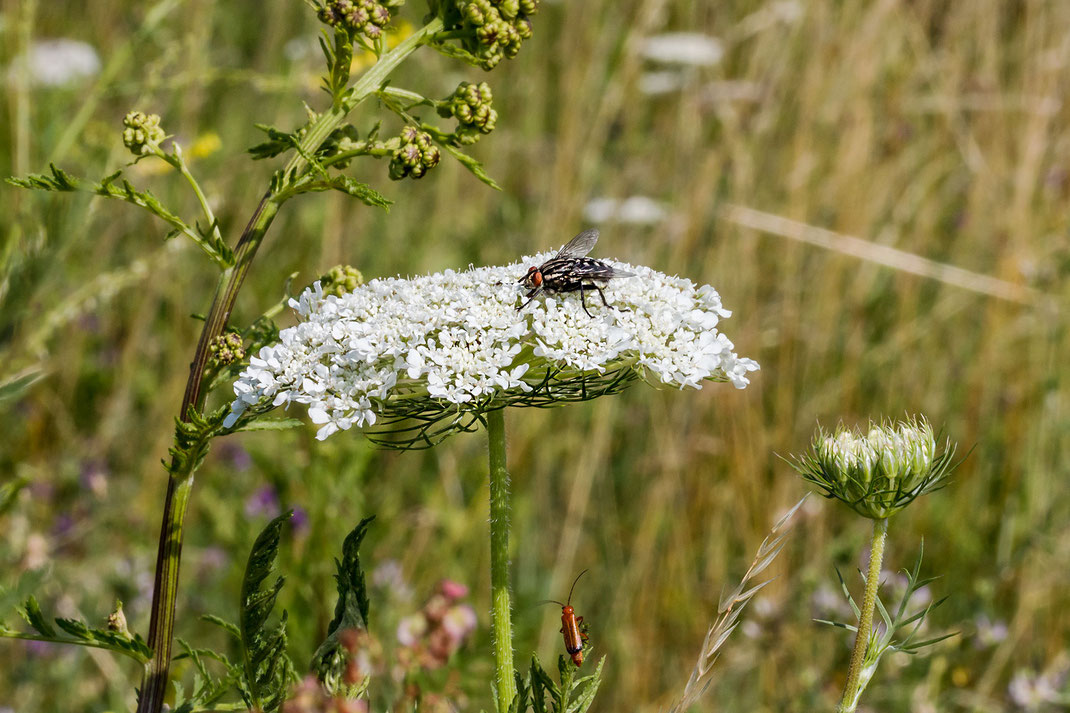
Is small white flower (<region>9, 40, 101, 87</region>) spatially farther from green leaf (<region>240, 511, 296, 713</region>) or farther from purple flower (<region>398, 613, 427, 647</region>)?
green leaf (<region>240, 511, 296, 713</region>)

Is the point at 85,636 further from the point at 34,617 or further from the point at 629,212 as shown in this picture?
the point at 629,212

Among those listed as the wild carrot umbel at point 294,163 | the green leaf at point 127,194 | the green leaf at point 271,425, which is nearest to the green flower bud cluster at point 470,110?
the wild carrot umbel at point 294,163

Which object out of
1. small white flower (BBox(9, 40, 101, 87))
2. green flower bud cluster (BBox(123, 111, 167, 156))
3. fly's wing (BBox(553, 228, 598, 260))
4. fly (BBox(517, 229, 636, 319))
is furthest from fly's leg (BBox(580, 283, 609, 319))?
small white flower (BBox(9, 40, 101, 87))

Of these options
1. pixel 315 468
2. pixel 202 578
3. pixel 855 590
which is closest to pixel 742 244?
pixel 855 590

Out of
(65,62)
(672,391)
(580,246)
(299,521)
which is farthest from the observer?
(65,62)

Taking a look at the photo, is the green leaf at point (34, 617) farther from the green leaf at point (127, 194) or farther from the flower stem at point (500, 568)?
the flower stem at point (500, 568)

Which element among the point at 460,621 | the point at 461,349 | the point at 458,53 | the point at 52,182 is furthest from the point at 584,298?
the point at 460,621

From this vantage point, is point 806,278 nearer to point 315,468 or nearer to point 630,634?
point 630,634
